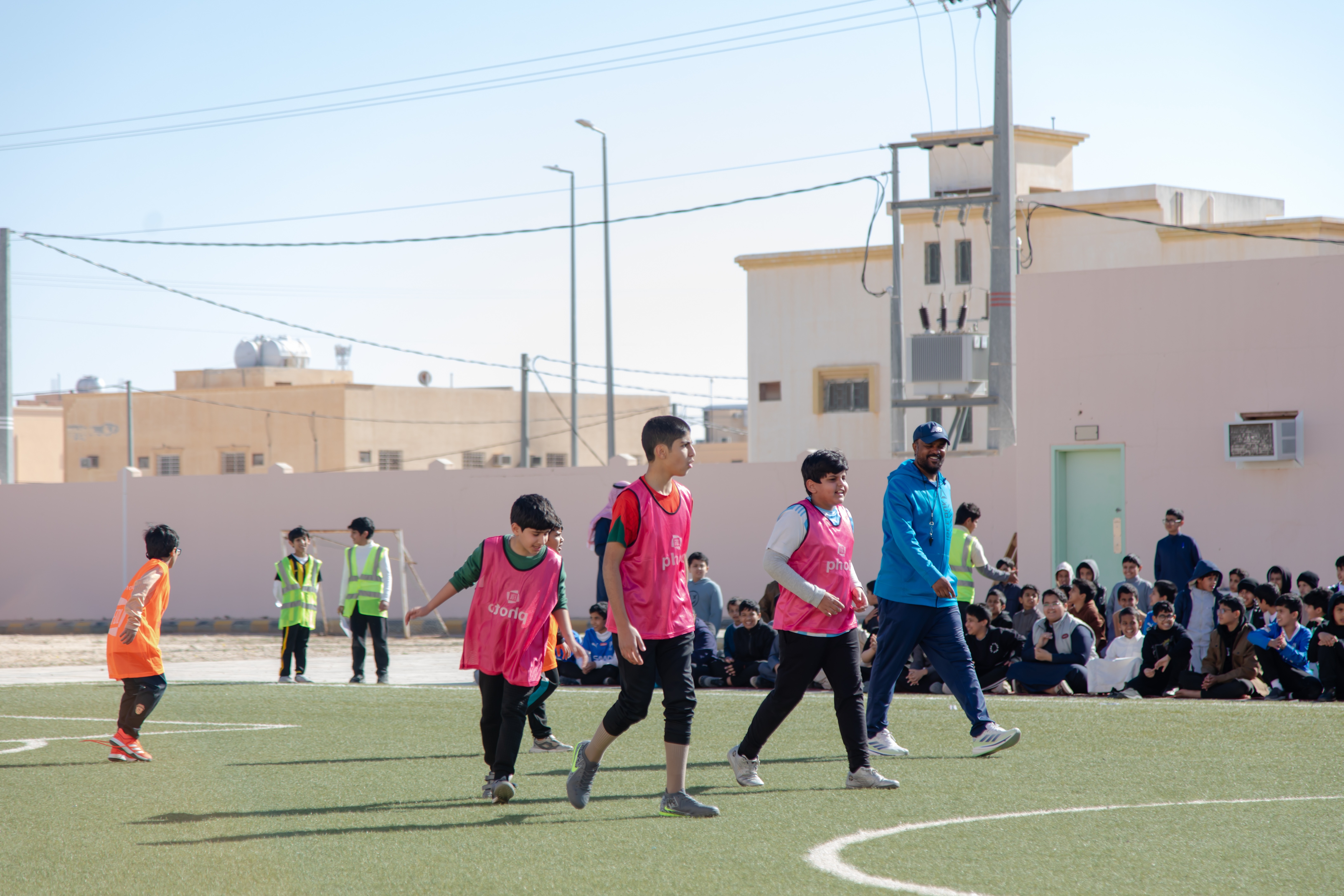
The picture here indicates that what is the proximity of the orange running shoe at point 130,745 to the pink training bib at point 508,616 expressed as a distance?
106 inches

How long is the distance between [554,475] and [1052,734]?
1759 centimetres

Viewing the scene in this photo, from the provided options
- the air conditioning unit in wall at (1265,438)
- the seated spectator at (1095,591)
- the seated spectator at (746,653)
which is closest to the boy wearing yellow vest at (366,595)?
the seated spectator at (746,653)

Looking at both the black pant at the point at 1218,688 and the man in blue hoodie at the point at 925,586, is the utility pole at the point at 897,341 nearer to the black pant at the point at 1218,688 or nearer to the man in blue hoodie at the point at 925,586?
the black pant at the point at 1218,688

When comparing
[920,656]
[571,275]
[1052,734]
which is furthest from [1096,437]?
[571,275]

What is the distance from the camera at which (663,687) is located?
6.57 m

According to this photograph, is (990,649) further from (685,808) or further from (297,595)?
(685,808)

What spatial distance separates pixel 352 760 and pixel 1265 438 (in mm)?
11875

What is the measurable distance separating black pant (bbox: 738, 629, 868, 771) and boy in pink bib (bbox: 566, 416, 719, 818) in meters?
0.84

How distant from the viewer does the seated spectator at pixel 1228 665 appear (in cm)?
1261

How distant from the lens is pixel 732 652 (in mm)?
14562

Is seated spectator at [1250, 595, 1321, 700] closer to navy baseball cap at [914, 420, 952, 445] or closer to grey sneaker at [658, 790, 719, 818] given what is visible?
navy baseball cap at [914, 420, 952, 445]

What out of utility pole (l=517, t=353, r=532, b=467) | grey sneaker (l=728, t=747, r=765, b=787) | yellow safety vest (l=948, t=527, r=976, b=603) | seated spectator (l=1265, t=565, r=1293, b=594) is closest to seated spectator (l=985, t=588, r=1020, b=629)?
yellow safety vest (l=948, t=527, r=976, b=603)

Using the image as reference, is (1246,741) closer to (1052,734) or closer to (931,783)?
(1052,734)

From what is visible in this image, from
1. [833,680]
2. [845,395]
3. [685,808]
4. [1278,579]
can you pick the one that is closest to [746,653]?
[1278,579]
